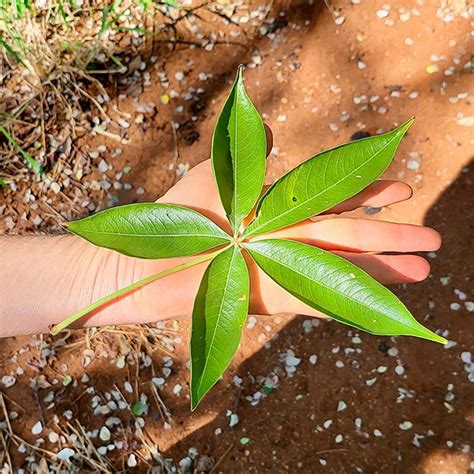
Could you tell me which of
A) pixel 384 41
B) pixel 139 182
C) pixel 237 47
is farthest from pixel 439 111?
pixel 139 182

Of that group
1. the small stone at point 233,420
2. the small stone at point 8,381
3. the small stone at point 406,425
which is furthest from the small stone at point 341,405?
the small stone at point 8,381

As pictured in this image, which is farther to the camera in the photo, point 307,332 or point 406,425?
point 307,332

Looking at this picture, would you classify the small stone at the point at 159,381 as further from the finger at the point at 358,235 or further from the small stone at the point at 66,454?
the finger at the point at 358,235

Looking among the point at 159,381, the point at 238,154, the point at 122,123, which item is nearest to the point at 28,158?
the point at 122,123

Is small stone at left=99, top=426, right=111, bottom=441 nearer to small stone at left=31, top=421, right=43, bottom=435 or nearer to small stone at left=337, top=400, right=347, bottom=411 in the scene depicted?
small stone at left=31, top=421, right=43, bottom=435

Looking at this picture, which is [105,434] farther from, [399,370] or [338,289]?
[338,289]
